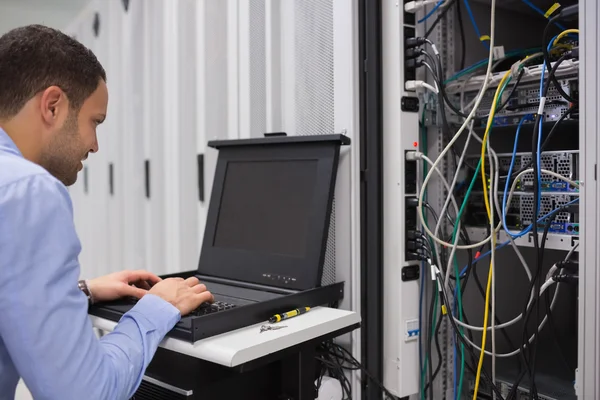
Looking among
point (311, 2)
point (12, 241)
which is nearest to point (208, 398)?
point (12, 241)

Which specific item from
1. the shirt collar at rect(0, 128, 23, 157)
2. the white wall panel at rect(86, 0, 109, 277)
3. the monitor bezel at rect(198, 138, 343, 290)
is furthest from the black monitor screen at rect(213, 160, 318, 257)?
the white wall panel at rect(86, 0, 109, 277)

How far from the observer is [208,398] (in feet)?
3.94

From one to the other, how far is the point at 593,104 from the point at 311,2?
0.95 meters

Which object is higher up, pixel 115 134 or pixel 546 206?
pixel 115 134

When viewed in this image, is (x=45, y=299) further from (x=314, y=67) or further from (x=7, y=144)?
(x=314, y=67)

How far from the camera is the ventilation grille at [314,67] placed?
5.45 ft

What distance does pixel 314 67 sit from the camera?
67.4 inches

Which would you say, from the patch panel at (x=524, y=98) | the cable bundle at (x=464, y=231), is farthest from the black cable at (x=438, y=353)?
the patch panel at (x=524, y=98)

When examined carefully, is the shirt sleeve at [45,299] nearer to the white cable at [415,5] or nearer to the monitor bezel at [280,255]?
the monitor bezel at [280,255]

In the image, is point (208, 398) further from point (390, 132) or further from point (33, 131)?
point (390, 132)

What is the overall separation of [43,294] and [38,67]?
416mm

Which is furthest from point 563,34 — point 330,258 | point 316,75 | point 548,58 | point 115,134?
point 115,134

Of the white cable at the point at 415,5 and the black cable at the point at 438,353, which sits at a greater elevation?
the white cable at the point at 415,5

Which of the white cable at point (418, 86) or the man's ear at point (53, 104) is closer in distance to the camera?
the man's ear at point (53, 104)
